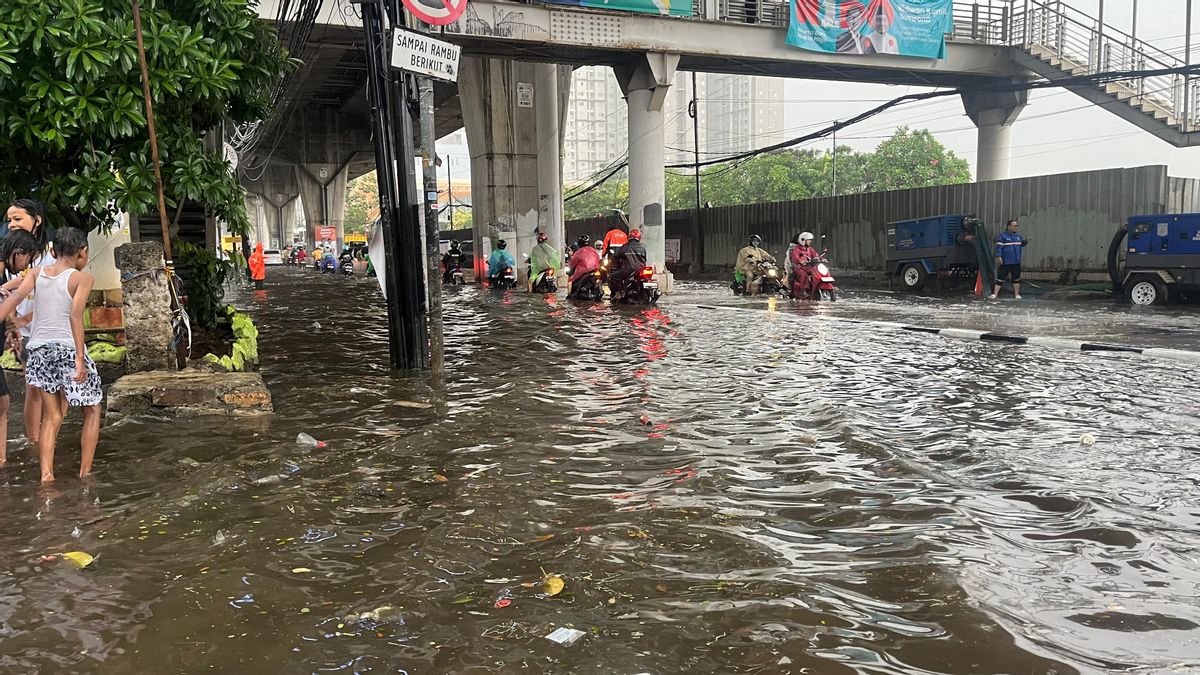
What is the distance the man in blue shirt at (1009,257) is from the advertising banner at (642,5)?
10.1 m

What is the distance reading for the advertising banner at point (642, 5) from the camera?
21.4 m

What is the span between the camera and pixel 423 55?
7992mm

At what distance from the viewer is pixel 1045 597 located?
10.5 feet

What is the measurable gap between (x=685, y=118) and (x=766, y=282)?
354ft

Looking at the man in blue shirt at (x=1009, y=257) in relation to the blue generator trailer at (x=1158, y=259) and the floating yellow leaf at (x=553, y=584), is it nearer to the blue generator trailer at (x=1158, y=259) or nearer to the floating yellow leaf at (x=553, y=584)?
the blue generator trailer at (x=1158, y=259)

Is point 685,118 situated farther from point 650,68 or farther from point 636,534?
point 636,534

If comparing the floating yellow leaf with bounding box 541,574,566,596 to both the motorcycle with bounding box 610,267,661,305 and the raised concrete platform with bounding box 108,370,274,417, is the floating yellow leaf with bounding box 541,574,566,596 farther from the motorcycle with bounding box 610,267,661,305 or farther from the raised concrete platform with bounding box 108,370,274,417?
the motorcycle with bounding box 610,267,661,305

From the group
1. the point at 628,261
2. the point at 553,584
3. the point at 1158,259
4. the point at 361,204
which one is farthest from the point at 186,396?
the point at 361,204

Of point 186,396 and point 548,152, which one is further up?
point 548,152

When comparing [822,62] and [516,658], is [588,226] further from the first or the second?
[516,658]

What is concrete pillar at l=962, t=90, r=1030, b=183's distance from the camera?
28078 mm

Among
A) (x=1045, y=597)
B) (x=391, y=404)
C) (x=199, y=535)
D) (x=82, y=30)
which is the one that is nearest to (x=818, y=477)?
(x=1045, y=597)

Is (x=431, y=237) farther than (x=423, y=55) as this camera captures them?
Yes

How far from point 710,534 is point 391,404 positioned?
4154 millimetres
